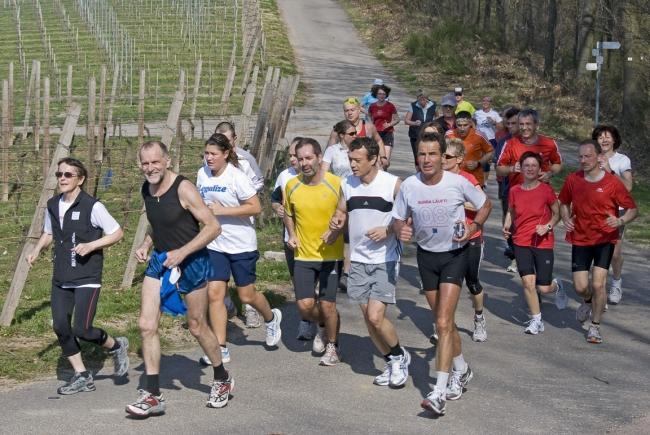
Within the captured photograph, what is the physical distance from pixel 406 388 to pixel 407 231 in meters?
1.25

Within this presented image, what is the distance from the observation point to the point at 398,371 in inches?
304

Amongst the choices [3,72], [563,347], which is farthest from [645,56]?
[3,72]

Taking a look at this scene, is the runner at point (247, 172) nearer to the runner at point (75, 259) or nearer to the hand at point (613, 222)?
the runner at point (75, 259)

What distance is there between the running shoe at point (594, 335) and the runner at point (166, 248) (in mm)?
3892

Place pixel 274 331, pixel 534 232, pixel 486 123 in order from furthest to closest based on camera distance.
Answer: pixel 486 123
pixel 534 232
pixel 274 331

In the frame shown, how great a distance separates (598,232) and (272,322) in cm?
307

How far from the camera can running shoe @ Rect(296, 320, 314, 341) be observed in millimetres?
9156

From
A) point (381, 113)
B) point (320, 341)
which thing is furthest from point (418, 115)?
point (320, 341)

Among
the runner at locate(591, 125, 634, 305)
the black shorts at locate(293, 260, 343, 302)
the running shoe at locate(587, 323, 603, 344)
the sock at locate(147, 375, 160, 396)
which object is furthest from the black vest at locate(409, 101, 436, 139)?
the sock at locate(147, 375, 160, 396)

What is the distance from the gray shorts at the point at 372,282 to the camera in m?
7.70

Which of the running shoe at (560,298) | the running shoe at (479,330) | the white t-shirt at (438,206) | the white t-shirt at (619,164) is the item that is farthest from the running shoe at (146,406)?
the white t-shirt at (619,164)

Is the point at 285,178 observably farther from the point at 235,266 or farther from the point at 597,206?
the point at 597,206

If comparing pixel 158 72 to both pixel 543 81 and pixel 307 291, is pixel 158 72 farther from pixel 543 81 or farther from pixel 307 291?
pixel 307 291

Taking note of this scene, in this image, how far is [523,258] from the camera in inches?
383
